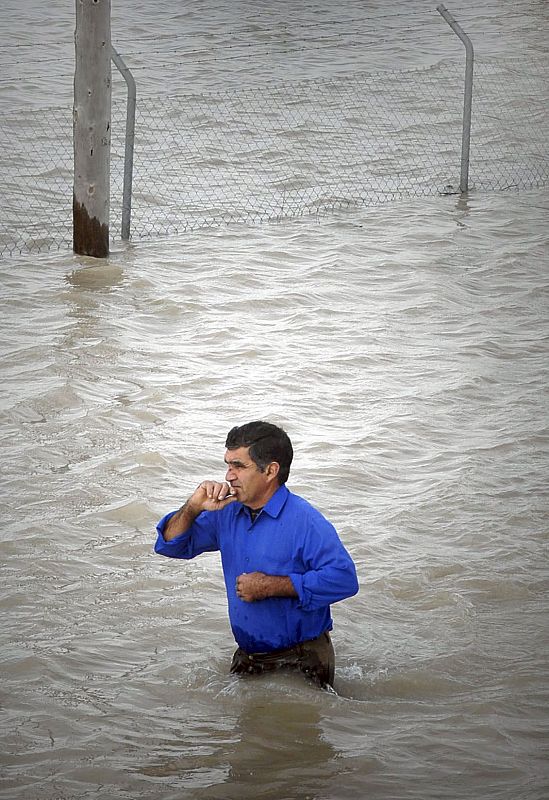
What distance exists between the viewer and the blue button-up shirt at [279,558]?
14.5 feet

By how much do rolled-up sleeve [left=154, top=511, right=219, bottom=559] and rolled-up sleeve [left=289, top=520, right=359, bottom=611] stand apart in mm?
453

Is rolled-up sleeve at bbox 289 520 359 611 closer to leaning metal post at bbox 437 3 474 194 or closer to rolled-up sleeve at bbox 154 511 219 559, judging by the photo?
rolled-up sleeve at bbox 154 511 219 559

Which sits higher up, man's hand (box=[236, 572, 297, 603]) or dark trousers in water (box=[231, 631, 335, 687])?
man's hand (box=[236, 572, 297, 603])

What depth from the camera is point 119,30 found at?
72.3ft

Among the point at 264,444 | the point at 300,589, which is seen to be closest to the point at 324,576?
the point at 300,589

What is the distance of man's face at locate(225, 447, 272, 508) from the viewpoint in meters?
4.55

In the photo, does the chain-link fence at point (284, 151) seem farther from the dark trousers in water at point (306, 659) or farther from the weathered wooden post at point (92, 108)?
the dark trousers in water at point (306, 659)

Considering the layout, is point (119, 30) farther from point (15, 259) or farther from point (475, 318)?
point (475, 318)

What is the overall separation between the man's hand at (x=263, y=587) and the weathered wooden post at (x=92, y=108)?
6.67 meters

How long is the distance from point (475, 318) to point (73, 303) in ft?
10.6

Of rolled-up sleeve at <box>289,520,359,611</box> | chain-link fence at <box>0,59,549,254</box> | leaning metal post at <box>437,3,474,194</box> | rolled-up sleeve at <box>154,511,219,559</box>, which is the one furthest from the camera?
chain-link fence at <box>0,59,549,254</box>

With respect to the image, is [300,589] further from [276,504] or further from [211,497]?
[211,497]

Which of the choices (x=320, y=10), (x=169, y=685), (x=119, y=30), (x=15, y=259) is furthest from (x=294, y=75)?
(x=169, y=685)

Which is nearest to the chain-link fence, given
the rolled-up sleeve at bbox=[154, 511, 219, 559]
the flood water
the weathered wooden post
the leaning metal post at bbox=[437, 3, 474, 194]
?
the leaning metal post at bbox=[437, 3, 474, 194]
